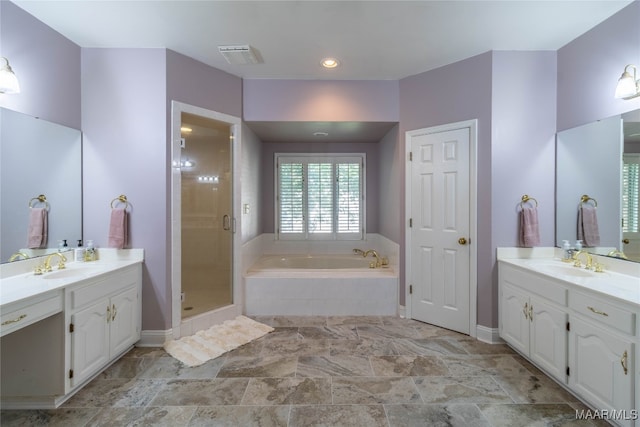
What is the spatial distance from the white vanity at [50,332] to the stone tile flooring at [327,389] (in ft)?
0.41

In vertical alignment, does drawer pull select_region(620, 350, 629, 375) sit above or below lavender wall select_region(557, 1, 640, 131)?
below

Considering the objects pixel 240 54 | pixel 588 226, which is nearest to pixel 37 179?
pixel 240 54

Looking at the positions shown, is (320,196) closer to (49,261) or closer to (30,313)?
(49,261)

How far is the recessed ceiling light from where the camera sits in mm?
2726

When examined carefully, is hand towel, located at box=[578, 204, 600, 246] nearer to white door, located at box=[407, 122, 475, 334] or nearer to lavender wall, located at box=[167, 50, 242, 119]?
white door, located at box=[407, 122, 475, 334]

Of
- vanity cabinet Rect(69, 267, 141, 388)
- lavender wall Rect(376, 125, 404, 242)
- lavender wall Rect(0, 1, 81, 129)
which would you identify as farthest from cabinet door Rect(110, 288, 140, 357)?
lavender wall Rect(376, 125, 404, 242)

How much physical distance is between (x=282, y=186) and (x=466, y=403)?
11.6 ft

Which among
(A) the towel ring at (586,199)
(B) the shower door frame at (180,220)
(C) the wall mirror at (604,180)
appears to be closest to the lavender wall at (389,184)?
(C) the wall mirror at (604,180)

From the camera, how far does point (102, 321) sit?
207 centimetres

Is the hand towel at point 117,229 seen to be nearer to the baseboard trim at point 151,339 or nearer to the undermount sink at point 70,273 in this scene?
the undermount sink at point 70,273

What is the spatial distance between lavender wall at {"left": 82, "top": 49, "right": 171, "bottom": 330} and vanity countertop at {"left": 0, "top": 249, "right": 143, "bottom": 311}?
0.41ft

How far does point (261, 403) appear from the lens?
71.6 inches

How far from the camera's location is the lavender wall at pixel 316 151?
450cm

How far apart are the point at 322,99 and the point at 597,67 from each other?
237cm
